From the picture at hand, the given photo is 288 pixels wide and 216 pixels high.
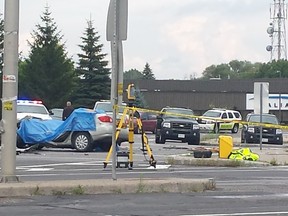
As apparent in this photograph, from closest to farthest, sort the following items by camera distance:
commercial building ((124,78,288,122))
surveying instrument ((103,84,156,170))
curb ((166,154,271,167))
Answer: surveying instrument ((103,84,156,170)), curb ((166,154,271,167)), commercial building ((124,78,288,122))

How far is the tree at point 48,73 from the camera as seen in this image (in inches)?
2640

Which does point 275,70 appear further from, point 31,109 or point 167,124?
point 31,109

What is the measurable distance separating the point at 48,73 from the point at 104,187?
179 ft

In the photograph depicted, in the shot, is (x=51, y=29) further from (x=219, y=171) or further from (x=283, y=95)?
(x=219, y=171)

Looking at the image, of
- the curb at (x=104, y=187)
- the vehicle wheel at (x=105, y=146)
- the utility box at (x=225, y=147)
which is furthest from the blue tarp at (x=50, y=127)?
the curb at (x=104, y=187)

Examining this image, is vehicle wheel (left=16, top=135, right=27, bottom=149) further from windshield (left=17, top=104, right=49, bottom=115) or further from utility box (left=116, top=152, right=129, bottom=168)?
utility box (left=116, top=152, right=129, bottom=168)

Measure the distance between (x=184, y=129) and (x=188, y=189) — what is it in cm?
2111

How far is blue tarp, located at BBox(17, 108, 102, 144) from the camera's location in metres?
26.0

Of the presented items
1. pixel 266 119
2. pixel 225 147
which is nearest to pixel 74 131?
pixel 225 147

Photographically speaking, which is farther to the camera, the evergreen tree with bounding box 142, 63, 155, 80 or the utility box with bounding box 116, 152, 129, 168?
the evergreen tree with bounding box 142, 63, 155, 80

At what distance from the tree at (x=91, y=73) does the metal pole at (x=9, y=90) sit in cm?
5842

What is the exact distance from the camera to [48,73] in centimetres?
6744

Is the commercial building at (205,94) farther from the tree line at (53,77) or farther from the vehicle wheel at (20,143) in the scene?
the vehicle wheel at (20,143)

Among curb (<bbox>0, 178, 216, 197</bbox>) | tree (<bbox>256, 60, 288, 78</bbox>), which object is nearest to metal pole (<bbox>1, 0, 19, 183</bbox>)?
curb (<bbox>0, 178, 216, 197</bbox>)
